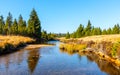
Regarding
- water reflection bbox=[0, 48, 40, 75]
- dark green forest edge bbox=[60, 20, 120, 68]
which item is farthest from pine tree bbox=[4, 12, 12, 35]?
water reflection bbox=[0, 48, 40, 75]

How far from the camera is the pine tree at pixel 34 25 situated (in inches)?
3455

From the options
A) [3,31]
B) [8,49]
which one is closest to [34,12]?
[3,31]

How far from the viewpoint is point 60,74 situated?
21.0 meters

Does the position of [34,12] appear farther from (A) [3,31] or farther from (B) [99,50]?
(B) [99,50]

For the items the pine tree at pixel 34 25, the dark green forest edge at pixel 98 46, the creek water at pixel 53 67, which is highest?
the pine tree at pixel 34 25

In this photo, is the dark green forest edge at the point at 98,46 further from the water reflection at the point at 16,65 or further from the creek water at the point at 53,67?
the water reflection at the point at 16,65

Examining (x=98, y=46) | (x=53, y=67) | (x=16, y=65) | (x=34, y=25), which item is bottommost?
(x=53, y=67)

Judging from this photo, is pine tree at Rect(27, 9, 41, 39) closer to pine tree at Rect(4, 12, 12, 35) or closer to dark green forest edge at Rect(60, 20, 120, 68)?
pine tree at Rect(4, 12, 12, 35)

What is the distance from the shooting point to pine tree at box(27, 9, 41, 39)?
8775 centimetres

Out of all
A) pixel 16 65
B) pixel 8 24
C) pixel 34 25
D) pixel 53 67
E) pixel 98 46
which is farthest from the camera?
pixel 8 24

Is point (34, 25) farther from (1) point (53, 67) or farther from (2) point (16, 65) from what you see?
(1) point (53, 67)

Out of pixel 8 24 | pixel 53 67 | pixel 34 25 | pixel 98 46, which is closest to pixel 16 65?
pixel 53 67

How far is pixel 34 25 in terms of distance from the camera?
89.6 m

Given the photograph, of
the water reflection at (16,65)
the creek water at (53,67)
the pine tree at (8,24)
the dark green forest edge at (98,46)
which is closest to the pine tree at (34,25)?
the pine tree at (8,24)
